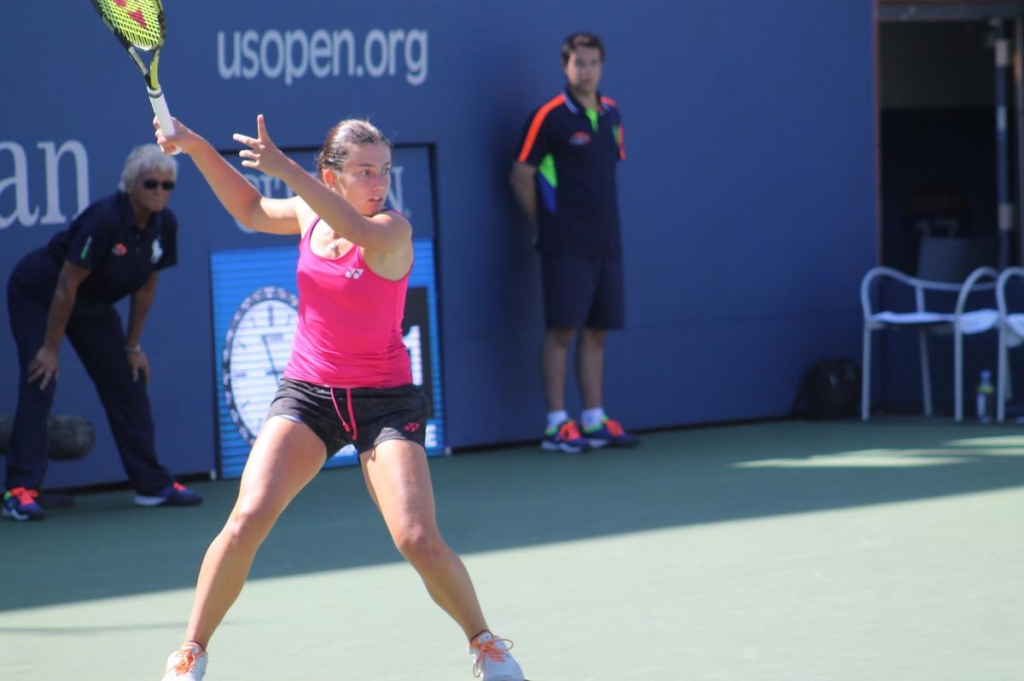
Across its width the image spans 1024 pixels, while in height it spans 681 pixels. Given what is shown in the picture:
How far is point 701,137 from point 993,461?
2.89 meters

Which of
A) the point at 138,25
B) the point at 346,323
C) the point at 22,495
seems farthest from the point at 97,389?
the point at 346,323

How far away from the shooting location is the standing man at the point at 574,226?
30.6ft

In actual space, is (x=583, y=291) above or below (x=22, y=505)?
above

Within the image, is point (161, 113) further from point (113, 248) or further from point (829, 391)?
point (829, 391)

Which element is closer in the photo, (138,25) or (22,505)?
(138,25)

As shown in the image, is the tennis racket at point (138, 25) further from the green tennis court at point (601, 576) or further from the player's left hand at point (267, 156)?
the green tennis court at point (601, 576)

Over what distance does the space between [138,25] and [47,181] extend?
382 cm

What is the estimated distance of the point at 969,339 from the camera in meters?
10.9

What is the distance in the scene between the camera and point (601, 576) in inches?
237

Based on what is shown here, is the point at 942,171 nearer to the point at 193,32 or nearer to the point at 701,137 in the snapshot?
the point at 701,137

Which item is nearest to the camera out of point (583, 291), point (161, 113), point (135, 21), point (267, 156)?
point (267, 156)

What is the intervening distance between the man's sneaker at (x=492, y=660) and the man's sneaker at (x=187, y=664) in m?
0.73

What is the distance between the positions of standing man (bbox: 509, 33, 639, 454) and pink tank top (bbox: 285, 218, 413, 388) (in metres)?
4.80

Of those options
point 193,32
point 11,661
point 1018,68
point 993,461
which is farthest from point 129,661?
point 1018,68
